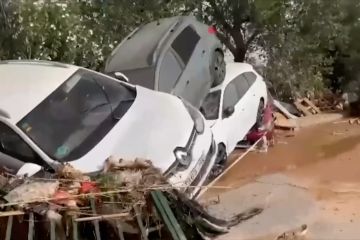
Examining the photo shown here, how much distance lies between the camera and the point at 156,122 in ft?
27.8

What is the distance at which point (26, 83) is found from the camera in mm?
8633

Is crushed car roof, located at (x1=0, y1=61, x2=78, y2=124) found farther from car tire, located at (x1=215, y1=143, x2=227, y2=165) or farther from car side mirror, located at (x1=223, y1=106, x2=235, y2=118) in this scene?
car side mirror, located at (x1=223, y1=106, x2=235, y2=118)

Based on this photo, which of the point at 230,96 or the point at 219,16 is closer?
the point at 230,96

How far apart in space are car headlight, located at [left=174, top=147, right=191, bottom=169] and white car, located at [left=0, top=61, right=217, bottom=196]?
11 millimetres

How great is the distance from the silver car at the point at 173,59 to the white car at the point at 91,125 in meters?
0.90

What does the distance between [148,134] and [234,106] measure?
97.4 inches

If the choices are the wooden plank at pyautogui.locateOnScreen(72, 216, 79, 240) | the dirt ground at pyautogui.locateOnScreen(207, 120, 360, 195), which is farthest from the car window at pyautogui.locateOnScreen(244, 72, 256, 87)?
the wooden plank at pyautogui.locateOnScreen(72, 216, 79, 240)

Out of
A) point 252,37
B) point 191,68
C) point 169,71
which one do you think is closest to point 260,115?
point 191,68

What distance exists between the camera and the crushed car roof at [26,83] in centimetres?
830

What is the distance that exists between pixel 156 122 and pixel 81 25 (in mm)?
5330

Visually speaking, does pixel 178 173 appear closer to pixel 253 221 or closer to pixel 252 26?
pixel 253 221

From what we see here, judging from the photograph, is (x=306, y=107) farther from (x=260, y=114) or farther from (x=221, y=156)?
(x=221, y=156)

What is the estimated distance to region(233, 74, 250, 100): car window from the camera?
1095cm

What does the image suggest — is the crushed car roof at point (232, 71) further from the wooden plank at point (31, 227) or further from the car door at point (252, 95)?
the wooden plank at point (31, 227)
